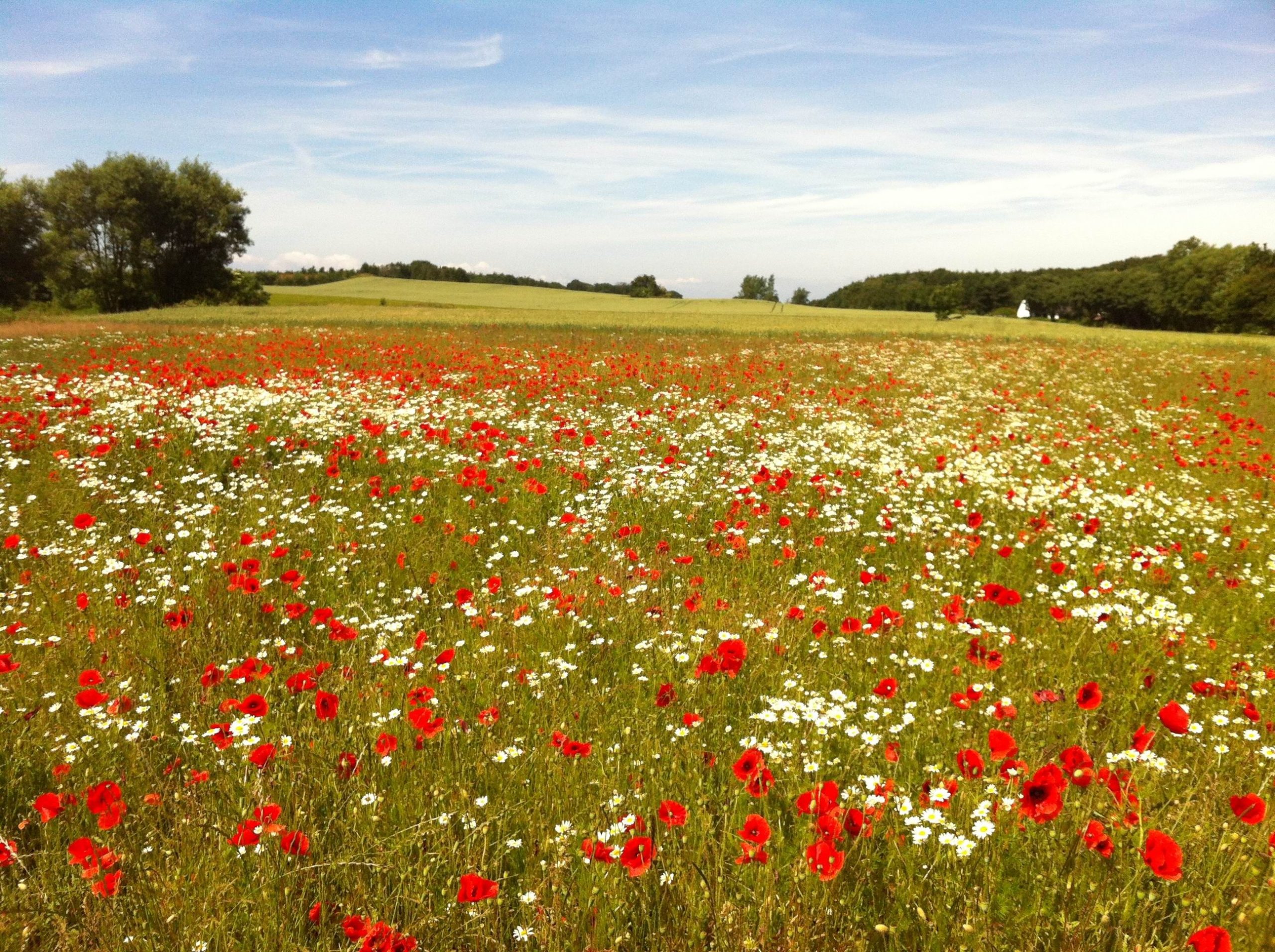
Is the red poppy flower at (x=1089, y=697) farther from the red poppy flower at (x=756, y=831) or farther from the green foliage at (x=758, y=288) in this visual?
the green foliage at (x=758, y=288)

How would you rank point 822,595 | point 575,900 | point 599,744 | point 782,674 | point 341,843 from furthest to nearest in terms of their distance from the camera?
point 822,595, point 782,674, point 599,744, point 341,843, point 575,900

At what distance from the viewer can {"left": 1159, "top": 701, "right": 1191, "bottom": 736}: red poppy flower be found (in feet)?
6.45

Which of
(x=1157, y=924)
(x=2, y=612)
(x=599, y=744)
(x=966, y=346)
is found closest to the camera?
(x=1157, y=924)

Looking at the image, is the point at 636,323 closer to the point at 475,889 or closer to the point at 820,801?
the point at 820,801

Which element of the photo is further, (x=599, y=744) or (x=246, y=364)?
(x=246, y=364)

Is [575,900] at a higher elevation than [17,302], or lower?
lower

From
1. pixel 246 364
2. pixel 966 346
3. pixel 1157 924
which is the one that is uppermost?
pixel 966 346

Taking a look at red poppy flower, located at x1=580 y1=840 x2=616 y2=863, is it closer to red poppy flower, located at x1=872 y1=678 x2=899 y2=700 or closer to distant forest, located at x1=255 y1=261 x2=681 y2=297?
red poppy flower, located at x1=872 y1=678 x2=899 y2=700

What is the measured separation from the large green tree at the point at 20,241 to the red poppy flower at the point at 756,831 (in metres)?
68.2

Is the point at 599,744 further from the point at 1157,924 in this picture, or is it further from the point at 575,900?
the point at 1157,924

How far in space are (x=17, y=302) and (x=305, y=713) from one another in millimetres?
69404

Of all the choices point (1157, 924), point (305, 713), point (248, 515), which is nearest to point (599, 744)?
point (305, 713)

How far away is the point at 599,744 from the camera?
3.09 meters

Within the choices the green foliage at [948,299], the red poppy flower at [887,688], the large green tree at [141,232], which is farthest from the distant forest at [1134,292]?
the large green tree at [141,232]
